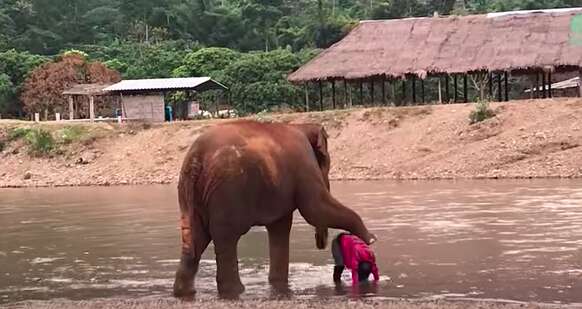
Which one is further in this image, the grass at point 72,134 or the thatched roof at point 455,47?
the grass at point 72,134

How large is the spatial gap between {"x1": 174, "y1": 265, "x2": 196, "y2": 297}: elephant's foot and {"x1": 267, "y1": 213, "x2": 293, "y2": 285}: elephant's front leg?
1186 millimetres

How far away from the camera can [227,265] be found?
37.8 ft

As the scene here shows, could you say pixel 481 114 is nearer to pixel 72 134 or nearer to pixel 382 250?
pixel 72 134

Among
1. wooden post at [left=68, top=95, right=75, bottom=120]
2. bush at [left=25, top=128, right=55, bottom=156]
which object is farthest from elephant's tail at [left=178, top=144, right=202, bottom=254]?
wooden post at [left=68, top=95, right=75, bottom=120]

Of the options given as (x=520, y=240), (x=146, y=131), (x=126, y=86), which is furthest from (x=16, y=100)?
(x=520, y=240)

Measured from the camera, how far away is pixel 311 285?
493 inches

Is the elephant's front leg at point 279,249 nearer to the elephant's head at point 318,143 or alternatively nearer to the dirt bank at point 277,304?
the elephant's head at point 318,143

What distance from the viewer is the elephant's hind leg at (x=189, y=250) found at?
11.6 metres

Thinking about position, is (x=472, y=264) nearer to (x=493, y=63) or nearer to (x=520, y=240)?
(x=520, y=240)

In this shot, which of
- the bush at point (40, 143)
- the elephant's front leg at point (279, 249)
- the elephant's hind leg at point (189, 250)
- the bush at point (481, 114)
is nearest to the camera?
the elephant's hind leg at point (189, 250)

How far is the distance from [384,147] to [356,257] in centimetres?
2889

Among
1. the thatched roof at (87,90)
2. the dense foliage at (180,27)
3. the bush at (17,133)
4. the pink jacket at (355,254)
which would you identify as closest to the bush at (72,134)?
the bush at (17,133)

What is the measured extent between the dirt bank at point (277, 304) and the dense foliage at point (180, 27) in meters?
53.0

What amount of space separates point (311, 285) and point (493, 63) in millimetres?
34058
